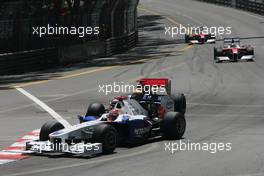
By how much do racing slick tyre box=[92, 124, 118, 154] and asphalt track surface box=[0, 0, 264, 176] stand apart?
0.67 ft

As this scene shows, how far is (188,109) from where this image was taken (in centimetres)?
2061

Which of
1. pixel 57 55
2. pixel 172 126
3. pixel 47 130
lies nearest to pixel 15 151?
pixel 47 130

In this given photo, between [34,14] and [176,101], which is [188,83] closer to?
[176,101]

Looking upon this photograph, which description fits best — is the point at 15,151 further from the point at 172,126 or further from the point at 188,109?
the point at 188,109

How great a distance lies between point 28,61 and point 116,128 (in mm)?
20905

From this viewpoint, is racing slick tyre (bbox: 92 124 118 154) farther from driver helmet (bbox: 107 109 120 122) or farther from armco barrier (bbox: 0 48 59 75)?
armco barrier (bbox: 0 48 59 75)

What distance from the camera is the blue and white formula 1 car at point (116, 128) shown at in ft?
43.2

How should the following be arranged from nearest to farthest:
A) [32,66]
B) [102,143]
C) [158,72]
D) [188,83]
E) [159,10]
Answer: [102,143]
[188,83]
[158,72]
[32,66]
[159,10]

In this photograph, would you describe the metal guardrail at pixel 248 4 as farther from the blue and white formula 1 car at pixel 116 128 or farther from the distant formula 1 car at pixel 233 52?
the blue and white formula 1 car at pixel 116 128

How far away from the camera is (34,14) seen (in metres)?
41.9

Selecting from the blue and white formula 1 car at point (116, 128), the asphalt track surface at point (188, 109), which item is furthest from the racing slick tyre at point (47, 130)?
the asphalt track surface at point (188, 109)

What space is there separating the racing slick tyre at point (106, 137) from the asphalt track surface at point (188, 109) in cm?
21

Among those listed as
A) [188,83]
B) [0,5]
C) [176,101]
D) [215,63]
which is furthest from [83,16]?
[176,101]

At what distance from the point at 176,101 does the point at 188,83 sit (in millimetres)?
9763
